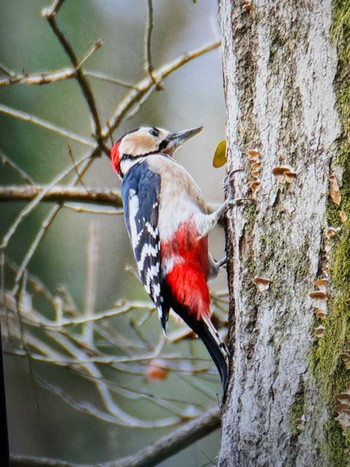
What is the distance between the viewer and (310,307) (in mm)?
1293

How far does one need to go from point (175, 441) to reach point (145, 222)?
63cm

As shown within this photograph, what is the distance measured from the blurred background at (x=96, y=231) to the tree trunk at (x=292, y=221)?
19cm

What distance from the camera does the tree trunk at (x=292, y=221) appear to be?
1.25m

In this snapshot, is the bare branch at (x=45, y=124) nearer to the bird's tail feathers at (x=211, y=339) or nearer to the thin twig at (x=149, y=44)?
the thin twig at (x=149, y=44)

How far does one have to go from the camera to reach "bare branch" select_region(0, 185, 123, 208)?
1.74 meters

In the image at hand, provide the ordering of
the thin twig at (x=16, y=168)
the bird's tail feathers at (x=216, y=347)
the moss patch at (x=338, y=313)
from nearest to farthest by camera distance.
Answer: the moss patch at (x=338, y=313) → the bird's tail feathers at (x=216, y=347) → the thin twig at (x=16, y=168)

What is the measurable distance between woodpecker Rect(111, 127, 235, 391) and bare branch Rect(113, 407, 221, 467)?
7.6 inches

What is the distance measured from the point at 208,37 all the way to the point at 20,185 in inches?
28.8

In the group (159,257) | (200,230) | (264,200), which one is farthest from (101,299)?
(264,200)

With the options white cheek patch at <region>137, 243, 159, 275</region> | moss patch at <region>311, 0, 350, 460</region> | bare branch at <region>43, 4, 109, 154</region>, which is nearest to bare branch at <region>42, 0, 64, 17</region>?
bare branch at <region>43, 4, 109, 154</region>

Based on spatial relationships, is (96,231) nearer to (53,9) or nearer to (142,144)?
(142,144)

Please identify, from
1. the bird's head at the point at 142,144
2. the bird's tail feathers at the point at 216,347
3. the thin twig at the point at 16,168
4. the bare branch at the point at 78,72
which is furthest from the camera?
the thin twig at the point at 16,168

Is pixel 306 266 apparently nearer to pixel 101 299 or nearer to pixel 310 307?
pixel 310 307

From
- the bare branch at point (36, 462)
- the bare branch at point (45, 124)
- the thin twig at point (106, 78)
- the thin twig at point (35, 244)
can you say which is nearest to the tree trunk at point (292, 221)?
the thin twig at point (106, 78)
